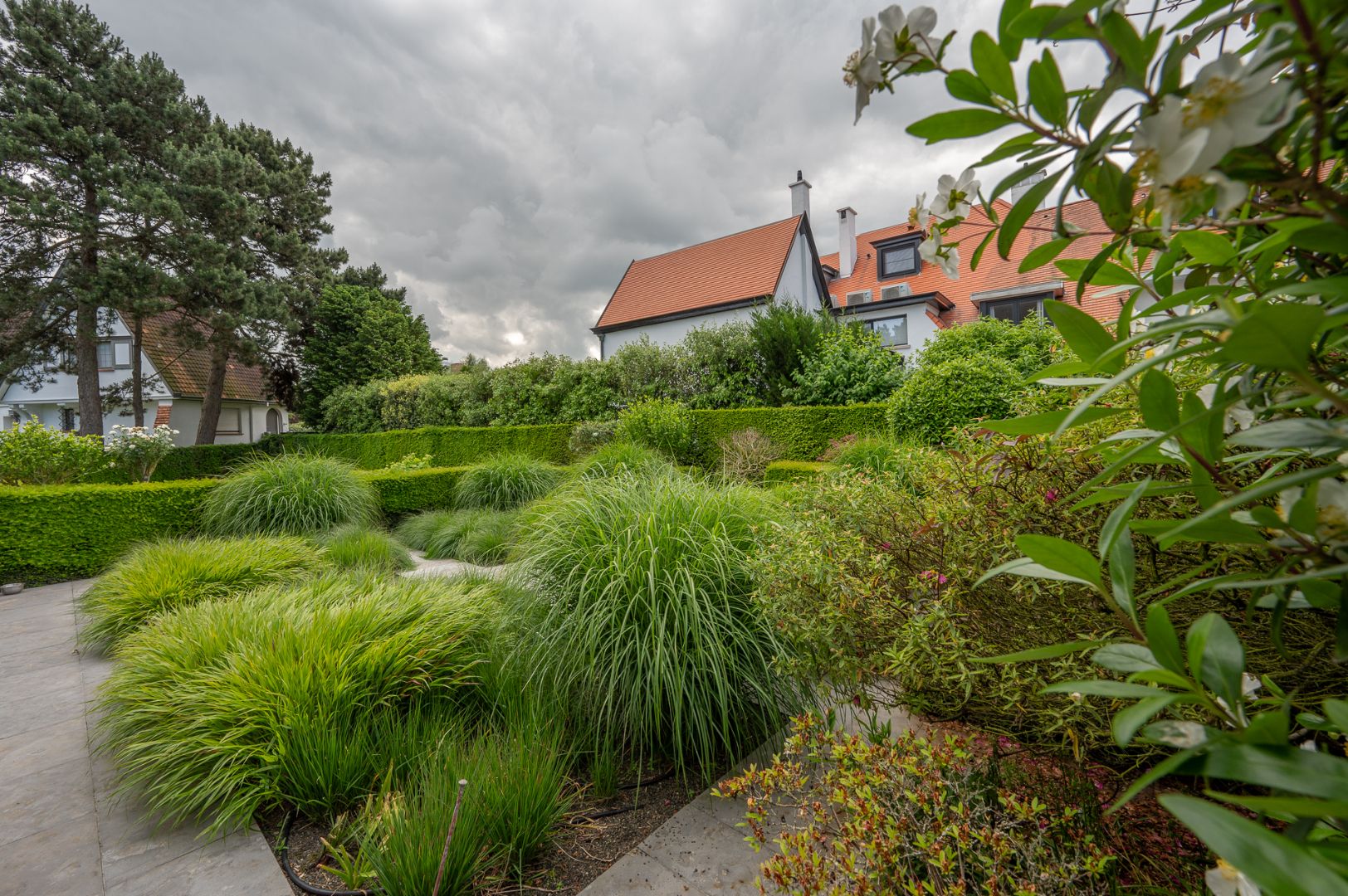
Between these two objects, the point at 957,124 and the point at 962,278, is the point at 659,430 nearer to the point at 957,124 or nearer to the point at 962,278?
the point at 957,124

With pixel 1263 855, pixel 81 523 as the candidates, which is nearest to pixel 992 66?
pixel 1263 855

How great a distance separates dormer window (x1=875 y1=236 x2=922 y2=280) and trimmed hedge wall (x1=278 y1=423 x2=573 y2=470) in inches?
473

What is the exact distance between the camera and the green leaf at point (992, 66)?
0.52 meters

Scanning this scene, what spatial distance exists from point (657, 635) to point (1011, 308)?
16547 mm

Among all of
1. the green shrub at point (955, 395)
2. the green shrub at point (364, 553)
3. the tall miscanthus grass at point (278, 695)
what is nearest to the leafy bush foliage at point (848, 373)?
the green shrub at point (955, 395)

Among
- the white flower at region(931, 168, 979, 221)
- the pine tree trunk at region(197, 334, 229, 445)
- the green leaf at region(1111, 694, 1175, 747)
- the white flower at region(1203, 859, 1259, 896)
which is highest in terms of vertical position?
the pine tree trunk at region(197, 334, 229, 445)

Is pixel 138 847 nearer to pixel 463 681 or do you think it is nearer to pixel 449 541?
pixel 463 681

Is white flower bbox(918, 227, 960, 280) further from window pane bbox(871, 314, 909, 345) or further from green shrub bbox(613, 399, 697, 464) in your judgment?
window pane bbox(871, 314, 909, 345)

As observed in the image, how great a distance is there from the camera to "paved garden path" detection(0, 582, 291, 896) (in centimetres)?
161

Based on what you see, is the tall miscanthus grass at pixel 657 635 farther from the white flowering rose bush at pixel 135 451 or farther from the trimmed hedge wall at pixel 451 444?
the white flowering rose bush at pixel 135 451

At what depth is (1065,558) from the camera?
0.53 m

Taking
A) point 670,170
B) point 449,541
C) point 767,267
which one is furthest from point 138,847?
point 767,267

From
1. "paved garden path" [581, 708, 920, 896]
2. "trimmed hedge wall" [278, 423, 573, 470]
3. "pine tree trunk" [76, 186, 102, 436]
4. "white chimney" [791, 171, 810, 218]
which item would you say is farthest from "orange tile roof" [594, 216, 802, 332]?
"paved garden path" [581, 708, 920, 896]

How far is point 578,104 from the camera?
776 cm
